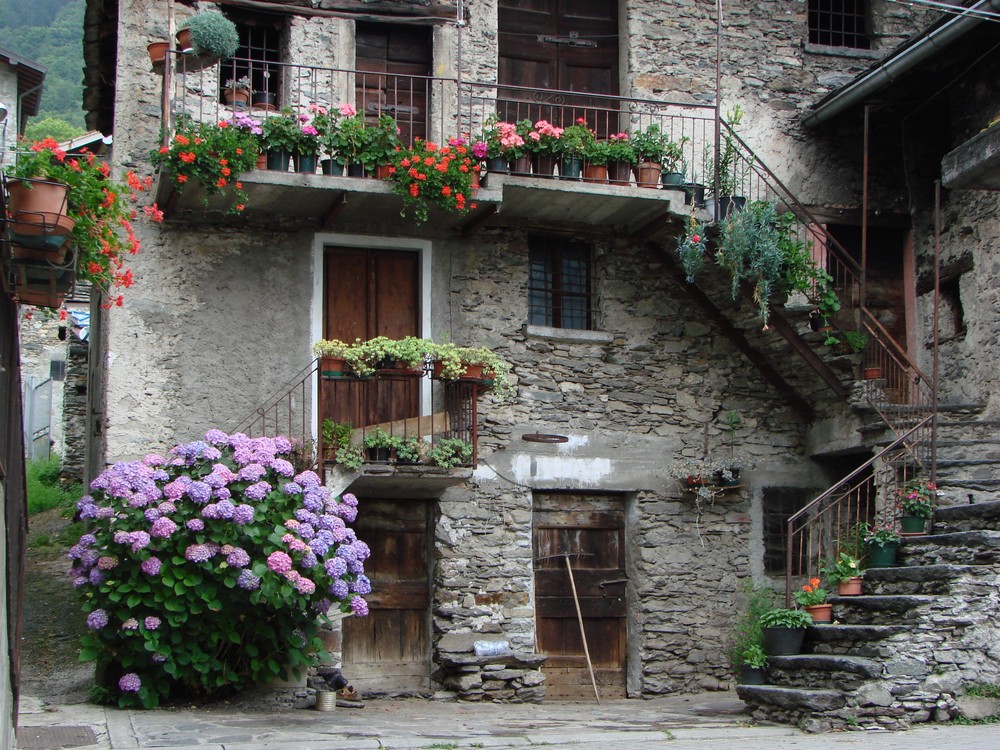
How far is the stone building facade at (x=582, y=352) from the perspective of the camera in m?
12.3

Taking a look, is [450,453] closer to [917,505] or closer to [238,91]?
[238,91]

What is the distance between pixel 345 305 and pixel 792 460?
15.7 feet

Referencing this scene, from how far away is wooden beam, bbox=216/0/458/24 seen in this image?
41.3ft

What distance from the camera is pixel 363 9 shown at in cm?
1295

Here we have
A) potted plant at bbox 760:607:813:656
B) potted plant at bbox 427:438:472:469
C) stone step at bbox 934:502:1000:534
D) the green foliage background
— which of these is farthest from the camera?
the green foliage background

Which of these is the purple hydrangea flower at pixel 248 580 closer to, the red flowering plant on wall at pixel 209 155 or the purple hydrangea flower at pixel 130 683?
the purple hydrangea flower at pixel 130 683

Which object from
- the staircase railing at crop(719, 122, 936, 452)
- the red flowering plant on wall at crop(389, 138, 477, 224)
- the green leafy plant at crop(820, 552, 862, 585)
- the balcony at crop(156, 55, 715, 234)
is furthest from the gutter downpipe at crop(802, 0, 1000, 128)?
the green leafy plant at crop(820, 552, 862, 585)

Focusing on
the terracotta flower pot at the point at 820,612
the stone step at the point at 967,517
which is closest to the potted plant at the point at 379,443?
the terracotta flower pot at the point at 820,612

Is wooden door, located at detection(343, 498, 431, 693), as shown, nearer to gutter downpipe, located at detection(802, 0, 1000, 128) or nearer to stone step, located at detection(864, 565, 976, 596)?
stone step, located at detection(864, 565, 976, 596)

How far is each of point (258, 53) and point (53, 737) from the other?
6852 mm

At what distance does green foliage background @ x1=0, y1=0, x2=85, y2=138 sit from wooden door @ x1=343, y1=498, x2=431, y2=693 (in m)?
23.0

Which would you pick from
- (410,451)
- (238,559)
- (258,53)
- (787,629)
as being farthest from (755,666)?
(258,53)

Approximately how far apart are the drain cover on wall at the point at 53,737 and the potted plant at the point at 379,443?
342 cm

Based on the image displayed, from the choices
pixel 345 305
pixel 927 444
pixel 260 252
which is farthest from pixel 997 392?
pixel 260 252
